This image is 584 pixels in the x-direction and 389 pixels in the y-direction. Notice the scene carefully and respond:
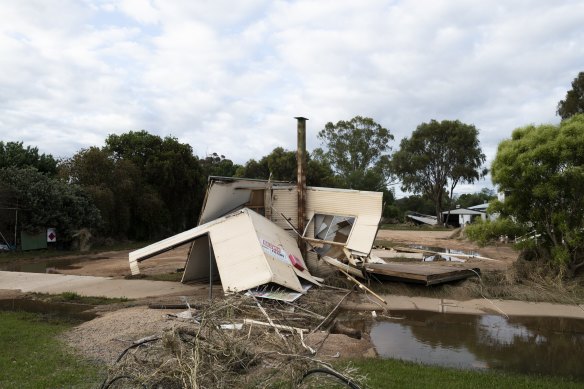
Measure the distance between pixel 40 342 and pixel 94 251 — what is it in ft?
63.1

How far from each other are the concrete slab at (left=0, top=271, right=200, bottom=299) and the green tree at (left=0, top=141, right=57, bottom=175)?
52.1ft

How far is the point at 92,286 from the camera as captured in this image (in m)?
14.1

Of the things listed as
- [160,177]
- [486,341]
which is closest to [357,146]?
[160,177]

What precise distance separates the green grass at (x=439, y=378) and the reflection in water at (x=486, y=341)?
2.37 ft

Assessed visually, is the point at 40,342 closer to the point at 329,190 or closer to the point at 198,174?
the point at 329,190

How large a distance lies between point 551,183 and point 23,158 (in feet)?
99.8

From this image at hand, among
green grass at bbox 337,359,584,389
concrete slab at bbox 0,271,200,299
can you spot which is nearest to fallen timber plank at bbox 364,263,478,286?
concrete slab at bbox 0,271,200,299

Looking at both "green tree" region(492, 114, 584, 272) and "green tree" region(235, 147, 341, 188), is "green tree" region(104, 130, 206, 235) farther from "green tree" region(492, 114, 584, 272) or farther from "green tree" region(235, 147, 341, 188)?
"green tree" region(492, 114, 584, 272)

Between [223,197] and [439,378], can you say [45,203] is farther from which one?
[439,378]

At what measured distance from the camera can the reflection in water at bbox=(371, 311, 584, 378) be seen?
7.42m

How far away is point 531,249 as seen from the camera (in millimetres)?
13781

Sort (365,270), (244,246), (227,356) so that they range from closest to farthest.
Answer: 1. (227,356)
2. (244,246)
3. (365,270)

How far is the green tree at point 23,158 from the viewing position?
3003cm

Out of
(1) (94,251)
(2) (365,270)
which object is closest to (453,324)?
(2) (365,270)
